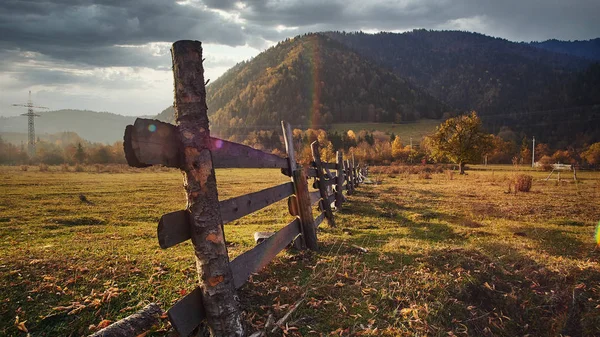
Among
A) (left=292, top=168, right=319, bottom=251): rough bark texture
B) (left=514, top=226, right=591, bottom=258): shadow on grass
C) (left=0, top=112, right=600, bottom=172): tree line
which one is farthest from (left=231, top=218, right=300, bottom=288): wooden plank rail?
(left=0, top=112, right=600, bottom=172): tree line

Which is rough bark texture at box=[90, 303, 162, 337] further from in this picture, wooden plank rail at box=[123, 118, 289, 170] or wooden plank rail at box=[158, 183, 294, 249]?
wooden plank rail at box=[123, 118, 289, 170]

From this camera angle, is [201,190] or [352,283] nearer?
[201,190]

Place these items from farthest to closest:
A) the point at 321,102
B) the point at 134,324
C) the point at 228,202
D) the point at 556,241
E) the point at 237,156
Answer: the point at 321,102 → the point at 556,241 → the point at 237,156 → the point at 228,202 → the point at 134,324

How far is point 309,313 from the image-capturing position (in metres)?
3.87

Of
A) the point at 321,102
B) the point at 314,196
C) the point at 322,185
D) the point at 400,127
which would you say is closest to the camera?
the point at 314,196

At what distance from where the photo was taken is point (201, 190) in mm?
3010

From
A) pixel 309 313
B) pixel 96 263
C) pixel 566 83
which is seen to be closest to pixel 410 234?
pixel 309 313

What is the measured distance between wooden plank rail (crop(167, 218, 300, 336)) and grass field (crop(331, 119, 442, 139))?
128403 millimetres

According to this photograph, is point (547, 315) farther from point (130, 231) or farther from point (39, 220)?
point (39, 220)

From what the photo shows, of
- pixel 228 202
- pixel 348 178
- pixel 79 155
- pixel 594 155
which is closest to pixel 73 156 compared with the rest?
pixel 79 155

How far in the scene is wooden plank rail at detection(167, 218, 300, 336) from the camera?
2859 millimetres

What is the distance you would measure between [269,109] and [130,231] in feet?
552

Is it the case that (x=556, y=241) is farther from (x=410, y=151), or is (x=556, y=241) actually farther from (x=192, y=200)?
(x=410, y=151)

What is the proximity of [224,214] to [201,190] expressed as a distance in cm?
64
